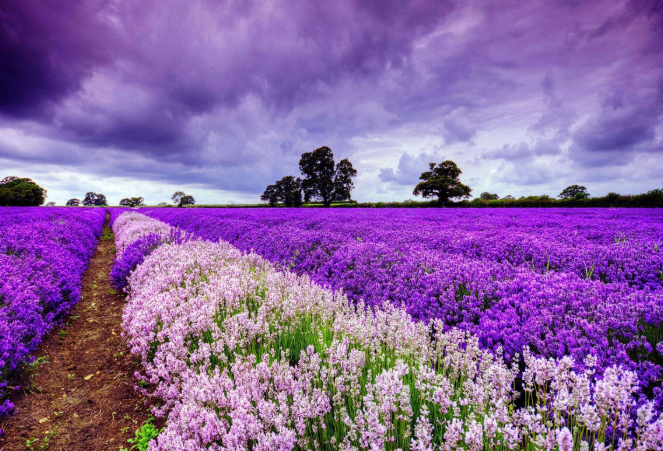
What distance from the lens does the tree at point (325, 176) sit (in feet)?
152

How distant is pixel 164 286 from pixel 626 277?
277 inches

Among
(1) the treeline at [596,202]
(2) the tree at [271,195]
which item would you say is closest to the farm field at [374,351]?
(1) the treeline at [596,202]

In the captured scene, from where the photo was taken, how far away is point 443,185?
3712cm

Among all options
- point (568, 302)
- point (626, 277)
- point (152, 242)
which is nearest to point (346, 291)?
point (568, 302)

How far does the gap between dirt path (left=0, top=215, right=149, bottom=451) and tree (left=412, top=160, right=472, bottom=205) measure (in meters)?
36.7

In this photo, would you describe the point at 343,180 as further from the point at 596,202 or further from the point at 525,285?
the point at 525,285

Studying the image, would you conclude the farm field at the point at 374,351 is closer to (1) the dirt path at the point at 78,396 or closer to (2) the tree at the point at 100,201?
(1) the dirt path at the point at 78,396

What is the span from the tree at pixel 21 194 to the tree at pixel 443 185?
5505cm

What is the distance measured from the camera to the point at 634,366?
2031 millimetres

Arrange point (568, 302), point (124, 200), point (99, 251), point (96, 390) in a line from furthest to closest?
point (124, 200), point (99, 251), point (96, 390), point (568, 302)

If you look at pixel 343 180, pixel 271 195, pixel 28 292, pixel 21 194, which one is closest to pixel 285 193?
pixel 271 195

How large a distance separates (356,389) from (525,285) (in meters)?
2.74

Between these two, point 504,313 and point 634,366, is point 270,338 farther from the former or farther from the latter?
point 634,366

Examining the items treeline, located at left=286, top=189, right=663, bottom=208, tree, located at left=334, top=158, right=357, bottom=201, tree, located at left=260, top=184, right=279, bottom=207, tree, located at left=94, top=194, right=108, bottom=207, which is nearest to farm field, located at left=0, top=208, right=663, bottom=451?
treeline, located at left=286, top=189, right=663, bottom=208
